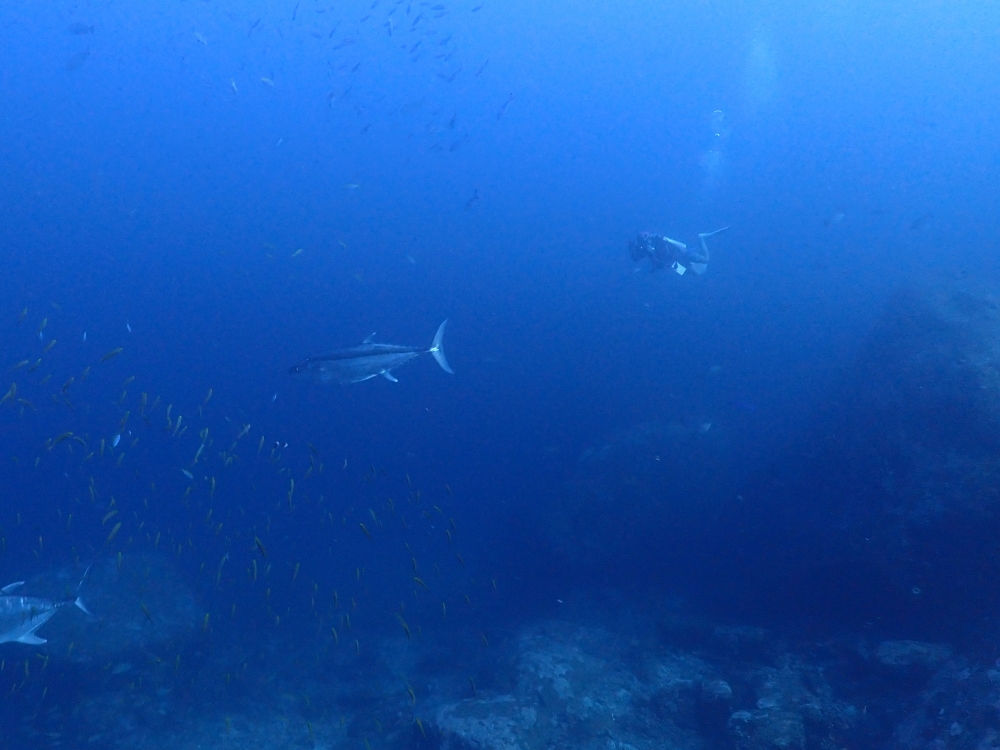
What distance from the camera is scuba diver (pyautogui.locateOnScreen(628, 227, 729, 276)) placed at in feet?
31.0

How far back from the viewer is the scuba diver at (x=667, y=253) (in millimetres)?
9461

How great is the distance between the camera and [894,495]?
784 centimetres

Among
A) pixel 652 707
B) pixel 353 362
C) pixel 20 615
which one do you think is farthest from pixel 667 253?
pixel 20 615

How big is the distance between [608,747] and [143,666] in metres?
7.19

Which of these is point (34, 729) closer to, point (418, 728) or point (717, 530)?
point (418, 728)

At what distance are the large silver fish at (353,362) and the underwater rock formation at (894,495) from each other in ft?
22.1

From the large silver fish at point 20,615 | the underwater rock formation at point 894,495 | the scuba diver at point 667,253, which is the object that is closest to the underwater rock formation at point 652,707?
the underwater rock formation at point 894,495

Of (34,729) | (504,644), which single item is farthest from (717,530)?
(34,729)

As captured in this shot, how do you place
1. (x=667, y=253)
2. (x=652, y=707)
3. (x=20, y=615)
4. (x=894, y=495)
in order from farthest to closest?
1. (x=667, y=253)
2. (x=894, y=495)
3. (x=652, y=707)
4. (x=20, y=615)

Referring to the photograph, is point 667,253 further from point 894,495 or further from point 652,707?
point 652,707

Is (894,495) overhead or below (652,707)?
overhead

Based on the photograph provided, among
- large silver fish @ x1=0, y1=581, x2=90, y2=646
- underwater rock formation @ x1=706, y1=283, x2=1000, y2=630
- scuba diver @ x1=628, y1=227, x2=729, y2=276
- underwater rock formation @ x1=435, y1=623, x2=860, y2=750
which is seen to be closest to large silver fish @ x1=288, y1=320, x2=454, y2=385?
large silver fish @ x1=0, y1=581, x2=90, y2=646

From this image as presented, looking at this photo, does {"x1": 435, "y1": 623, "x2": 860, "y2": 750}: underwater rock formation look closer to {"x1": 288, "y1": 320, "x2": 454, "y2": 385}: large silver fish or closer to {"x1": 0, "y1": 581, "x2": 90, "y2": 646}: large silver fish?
{"x1": 288, "y1": 320, "x2": 454, "y2": 385}: large silver fish

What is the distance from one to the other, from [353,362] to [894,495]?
25.2 feet
